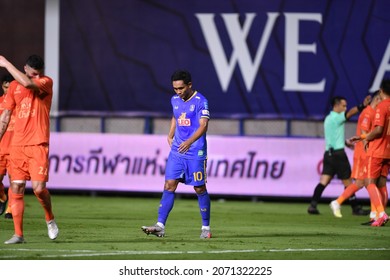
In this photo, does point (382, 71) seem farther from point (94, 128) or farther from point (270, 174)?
point (94, 128)

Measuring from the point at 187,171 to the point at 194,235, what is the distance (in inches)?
46.1

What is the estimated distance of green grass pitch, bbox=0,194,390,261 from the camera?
12.3 metres

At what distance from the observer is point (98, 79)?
28.0 meters

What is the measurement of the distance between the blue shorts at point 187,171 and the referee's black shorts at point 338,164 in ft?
21.5

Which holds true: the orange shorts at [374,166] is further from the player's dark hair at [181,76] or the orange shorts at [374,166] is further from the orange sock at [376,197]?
the player's dark hair at [181,76]

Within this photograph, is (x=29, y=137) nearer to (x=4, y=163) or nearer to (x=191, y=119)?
(x=191, y=119)

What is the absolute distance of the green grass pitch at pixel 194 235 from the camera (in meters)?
12.3

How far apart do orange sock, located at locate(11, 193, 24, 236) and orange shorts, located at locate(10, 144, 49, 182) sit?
0.24 m

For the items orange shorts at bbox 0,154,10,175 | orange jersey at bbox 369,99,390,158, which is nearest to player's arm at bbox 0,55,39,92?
orange shorts at bbox 0,154,10,175

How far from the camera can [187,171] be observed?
14164mm

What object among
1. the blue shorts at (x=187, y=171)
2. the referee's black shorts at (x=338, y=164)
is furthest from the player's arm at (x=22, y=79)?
the referee's black shorts at (x=338, y=164)

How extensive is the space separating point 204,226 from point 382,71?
43.9 feet

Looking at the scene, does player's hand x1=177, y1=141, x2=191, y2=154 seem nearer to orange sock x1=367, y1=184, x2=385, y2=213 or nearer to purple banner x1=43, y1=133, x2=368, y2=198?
orange sock x1=367, y1=184, x2=385, y2=213
